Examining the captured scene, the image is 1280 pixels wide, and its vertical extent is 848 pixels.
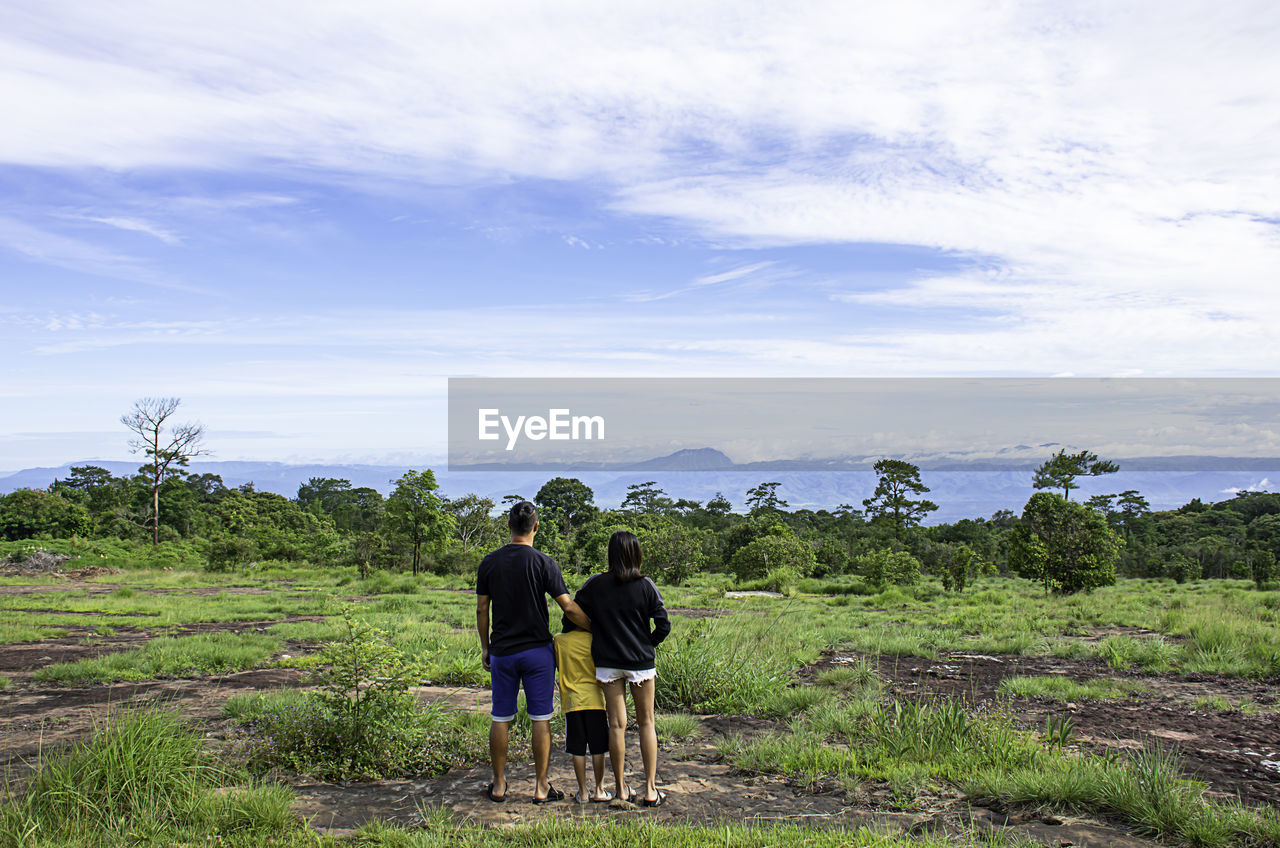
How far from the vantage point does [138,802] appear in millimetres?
4750

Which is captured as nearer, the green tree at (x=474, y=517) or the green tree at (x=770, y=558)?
the green tree at (x=770, y=558)

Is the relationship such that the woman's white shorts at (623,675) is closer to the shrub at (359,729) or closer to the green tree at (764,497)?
the shrub at (359,729)

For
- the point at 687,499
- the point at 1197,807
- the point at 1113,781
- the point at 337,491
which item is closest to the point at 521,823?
the point at 1113,781

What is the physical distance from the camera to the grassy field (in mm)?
4660

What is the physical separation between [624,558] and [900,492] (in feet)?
192

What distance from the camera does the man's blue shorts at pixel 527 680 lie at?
203 inches

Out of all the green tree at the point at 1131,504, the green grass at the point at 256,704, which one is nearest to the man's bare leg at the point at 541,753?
the green grass at the point at 256,704

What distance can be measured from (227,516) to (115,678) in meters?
47.8

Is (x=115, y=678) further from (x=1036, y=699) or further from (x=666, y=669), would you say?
(x=1036, y=699)

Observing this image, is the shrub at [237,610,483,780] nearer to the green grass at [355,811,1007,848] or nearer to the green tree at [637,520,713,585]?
the green grass at [355,811,1007,848]

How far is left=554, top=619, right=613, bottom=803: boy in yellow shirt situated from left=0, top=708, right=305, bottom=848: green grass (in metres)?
1.76

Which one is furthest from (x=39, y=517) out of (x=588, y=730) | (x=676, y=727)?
(x=588, y=730)

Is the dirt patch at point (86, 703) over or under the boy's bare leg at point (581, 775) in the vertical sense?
under

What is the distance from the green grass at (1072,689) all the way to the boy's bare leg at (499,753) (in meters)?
6.39
